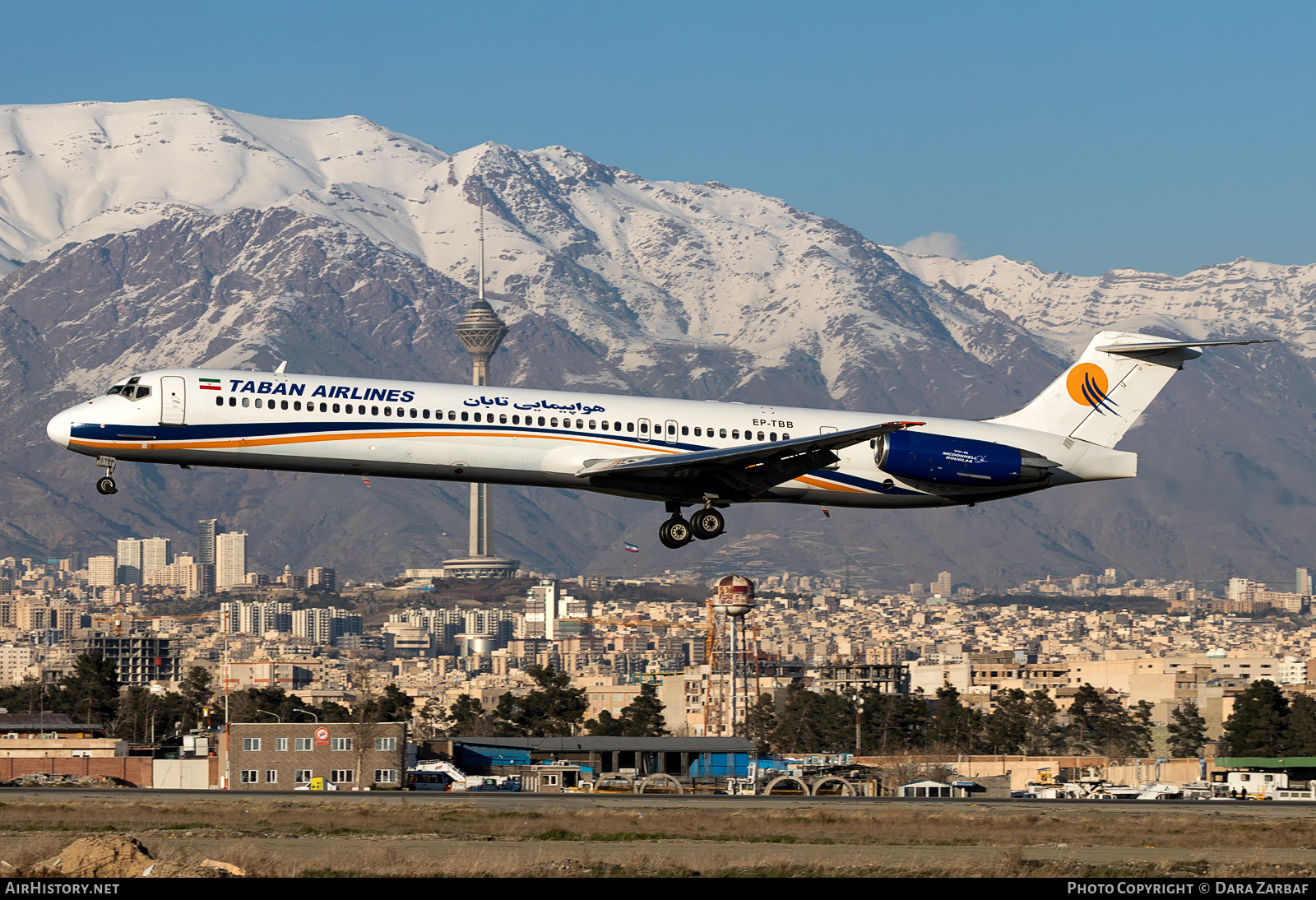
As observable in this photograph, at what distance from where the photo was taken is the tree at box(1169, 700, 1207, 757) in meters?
145

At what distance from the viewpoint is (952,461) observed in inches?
1987

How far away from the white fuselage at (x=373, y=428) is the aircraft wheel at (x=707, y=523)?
1381 mm

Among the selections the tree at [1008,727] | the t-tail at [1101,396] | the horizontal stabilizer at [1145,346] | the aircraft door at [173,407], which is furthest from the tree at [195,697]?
the horizontal stabilizer at [1145,346]

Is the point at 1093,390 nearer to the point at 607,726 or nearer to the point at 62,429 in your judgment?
the point at 62,429

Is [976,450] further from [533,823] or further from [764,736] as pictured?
[764,736]

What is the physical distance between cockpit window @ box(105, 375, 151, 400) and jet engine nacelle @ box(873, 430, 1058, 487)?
18948 mm

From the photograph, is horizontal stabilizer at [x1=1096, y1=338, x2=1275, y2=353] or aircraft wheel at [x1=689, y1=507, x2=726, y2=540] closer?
aircraft wheel at [x1=689, y1=507, x2=726, y2=540]

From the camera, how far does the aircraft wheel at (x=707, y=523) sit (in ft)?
162

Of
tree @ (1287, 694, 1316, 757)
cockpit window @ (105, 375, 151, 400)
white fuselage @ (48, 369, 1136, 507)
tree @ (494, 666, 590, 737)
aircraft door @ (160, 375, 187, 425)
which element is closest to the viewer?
aircraft door @ (160, 375, 187, 425)

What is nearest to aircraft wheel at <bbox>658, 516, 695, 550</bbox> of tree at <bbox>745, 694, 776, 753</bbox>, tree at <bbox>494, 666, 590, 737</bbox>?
tree at <bbox>494, 666, 590, 737</bbox>

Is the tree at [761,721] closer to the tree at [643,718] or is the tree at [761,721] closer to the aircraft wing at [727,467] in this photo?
the tree at [643,718]

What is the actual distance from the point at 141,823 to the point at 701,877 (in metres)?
17.4

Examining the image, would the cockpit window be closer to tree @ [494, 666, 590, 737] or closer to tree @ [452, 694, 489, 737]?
tree @ [494, 666, 590, 737]

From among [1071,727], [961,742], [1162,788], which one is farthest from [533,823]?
[1071,727]
